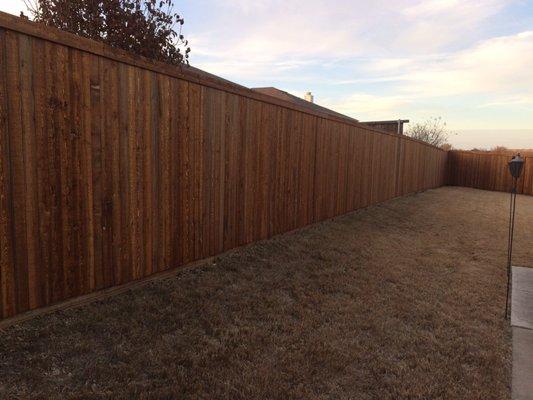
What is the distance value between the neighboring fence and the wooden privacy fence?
2354 cm

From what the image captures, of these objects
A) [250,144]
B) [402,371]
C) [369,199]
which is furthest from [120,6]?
[369,199]

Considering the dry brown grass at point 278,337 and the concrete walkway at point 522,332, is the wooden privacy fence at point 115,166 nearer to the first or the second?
the dry brown grass at point 278,337

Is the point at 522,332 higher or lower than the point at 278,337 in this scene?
lower

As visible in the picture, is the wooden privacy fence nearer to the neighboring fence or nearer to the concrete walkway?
the concrete walkway

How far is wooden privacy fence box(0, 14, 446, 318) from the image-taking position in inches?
120

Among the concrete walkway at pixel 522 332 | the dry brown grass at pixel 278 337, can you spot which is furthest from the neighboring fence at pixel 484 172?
the dry brown grass at pixel 278 337

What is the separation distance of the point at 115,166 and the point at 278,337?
2134 mm

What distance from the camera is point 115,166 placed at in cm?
378

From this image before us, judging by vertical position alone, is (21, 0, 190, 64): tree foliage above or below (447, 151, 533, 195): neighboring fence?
above

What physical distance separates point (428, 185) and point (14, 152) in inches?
819

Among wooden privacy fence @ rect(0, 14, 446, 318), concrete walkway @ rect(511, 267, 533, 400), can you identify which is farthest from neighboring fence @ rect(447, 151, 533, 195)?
wooden privacy fence @ rect(0, 14, 446, 318)

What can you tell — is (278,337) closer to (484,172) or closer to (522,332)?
(522,332)

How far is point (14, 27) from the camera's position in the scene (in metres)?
2.88

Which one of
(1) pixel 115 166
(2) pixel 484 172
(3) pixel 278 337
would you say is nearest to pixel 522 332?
(3) pixel 278 337
